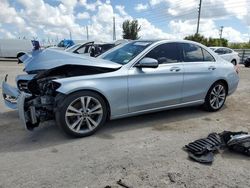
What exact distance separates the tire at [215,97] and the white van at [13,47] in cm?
1983

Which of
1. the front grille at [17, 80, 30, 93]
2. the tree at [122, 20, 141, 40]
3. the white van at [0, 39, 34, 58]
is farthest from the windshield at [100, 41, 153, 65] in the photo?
the tree at [122, 20, 141, 40]

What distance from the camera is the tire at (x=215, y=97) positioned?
536 cm

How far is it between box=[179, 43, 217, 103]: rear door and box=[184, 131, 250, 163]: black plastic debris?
4.59 feet

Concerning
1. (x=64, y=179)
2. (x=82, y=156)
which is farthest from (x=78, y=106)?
(x=64, y=179)

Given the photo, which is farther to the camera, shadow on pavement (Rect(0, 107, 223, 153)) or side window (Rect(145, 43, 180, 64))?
side window (Rect(145, 43, 180, 64))

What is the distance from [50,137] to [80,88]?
0.96 metres

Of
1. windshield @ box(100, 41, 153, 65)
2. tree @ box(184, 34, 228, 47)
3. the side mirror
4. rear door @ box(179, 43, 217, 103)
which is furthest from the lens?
tree @ box(184, 34, 228, 47)

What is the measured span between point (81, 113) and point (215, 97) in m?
3.04

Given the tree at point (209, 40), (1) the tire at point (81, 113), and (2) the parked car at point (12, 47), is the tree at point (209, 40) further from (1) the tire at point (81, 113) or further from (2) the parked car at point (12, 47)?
(1) the tire at point (81, 113)

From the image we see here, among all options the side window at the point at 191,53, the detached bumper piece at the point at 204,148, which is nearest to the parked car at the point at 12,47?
the side window at the point at 191,53

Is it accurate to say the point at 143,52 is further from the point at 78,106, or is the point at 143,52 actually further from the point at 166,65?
the point at 78,106

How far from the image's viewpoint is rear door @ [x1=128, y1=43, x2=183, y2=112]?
430 centimetres

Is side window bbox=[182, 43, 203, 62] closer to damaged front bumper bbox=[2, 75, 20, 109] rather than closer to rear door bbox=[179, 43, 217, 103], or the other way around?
rear door bbox=[179, 43, 217, 103]

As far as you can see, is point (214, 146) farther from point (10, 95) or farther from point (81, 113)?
point (10, 95)
